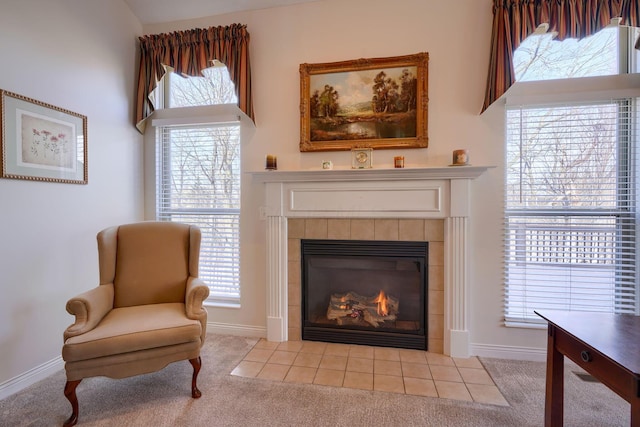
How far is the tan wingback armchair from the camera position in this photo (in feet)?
5.24

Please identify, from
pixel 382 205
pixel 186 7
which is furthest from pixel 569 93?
pixel 186 7

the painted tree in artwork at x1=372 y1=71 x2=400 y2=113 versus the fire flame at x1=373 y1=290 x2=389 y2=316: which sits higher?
the painted tree in artwork at x1=372 y1=71 x2=400 y2=113

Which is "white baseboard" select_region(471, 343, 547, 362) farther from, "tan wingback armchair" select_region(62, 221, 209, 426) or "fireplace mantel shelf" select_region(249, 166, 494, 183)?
"tan wingback armchair" select_region(62, 221, 209, 426)

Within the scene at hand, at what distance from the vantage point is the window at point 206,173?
9.04ft

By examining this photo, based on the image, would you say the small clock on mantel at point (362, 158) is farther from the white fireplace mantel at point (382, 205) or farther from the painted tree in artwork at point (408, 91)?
the painted tree in artwork at point (408, 91)

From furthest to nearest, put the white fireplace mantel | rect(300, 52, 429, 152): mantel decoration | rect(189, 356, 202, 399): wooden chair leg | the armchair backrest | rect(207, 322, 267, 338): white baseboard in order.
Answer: rect(207, 322, 267, 338): white baseboard → rect(300, 52, 429, 152): mantel decoration → the white fireplace mantel → the armchair backrest → rect(189, 356, 202, 399): wooden chair leg

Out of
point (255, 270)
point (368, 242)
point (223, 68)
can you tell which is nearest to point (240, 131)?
point (223, 68)

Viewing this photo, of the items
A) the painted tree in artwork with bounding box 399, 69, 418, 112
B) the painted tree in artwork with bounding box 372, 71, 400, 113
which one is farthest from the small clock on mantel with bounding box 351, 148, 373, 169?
the painted tree in artwork with bounding box 399, 69, 418, 112

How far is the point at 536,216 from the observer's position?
7.50 feet

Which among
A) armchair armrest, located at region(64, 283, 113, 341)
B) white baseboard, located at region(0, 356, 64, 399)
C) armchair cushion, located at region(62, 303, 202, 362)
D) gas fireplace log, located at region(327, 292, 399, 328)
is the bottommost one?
white baseboard, located at region(0, 356, 64, 399)

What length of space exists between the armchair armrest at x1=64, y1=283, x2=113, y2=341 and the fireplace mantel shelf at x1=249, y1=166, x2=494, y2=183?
4.58ft

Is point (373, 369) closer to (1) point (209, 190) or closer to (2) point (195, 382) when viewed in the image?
(2) point (195, 382)

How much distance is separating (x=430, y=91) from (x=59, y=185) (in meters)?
3.03

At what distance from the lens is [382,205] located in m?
2.36
